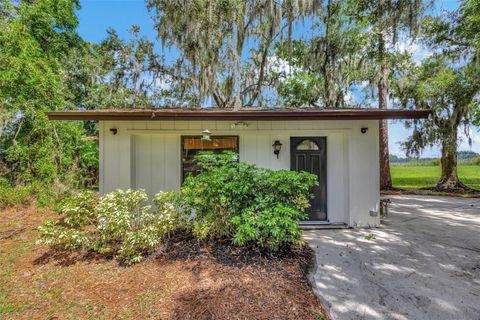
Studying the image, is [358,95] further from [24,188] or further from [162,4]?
[24,188]

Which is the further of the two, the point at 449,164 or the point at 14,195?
the point at 449,164

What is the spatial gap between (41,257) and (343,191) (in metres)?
5.71

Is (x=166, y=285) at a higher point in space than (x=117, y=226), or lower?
lower

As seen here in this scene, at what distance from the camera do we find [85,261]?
11.2 ft

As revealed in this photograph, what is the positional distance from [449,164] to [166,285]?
47.5 feet

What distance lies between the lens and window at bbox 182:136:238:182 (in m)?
5.17

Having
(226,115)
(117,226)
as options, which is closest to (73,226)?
(117,226)

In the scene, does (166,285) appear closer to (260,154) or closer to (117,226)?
(117,226)

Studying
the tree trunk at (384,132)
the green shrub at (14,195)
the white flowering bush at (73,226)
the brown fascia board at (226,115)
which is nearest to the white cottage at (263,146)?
the brown fascia board at (226,115)

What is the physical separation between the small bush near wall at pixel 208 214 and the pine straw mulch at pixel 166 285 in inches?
8.5

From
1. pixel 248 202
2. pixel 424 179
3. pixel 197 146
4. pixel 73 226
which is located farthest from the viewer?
pixel 424 179

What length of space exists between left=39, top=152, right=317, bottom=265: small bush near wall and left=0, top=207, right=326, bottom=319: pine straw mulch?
0.71ft

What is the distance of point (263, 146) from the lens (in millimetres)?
5152

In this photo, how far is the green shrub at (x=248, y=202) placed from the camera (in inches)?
128
